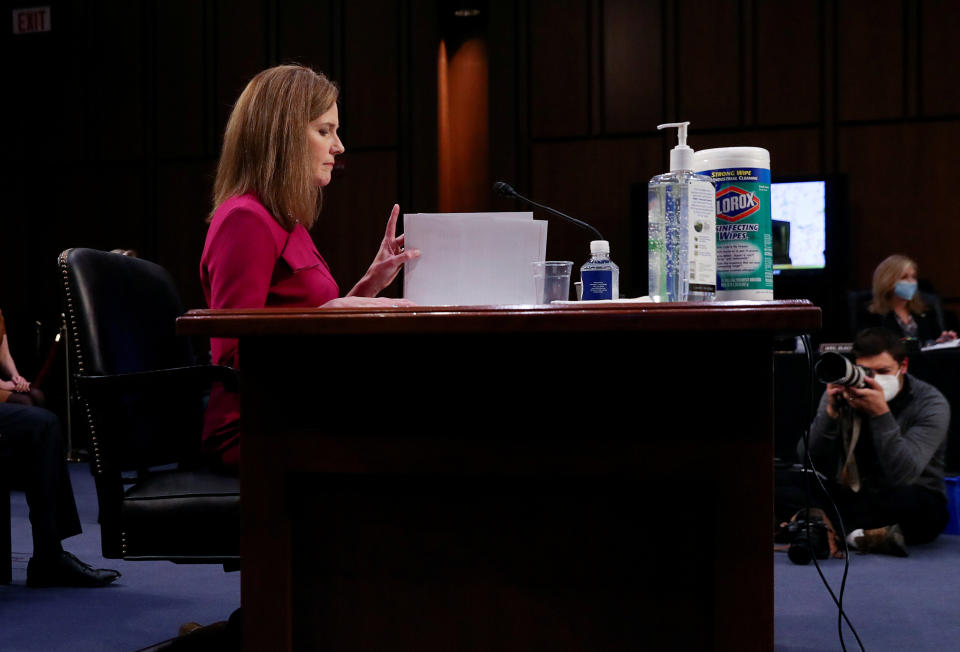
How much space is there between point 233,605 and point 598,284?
1665mm

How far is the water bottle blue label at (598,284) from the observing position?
1529 mm

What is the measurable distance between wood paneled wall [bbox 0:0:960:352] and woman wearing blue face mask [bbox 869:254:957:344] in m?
0.64

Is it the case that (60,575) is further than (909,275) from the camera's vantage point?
No

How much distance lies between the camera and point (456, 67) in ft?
20.5

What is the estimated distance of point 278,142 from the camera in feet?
5.78

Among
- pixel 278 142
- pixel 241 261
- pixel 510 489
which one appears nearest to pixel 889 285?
pixel 278 142

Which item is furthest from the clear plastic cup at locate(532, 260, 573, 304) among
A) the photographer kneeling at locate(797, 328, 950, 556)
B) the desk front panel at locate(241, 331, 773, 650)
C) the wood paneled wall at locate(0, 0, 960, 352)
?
the wood paneled wall at locate(0, 0, 960, 352)

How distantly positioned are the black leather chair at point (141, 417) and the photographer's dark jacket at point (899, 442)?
7.89 ft

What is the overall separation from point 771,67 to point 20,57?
529 centimetres

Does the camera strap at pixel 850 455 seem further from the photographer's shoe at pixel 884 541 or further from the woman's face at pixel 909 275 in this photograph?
the woman's face at pixel 909 275

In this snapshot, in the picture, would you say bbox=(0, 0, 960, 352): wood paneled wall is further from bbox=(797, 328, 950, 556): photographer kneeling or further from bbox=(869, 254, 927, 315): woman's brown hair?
bbox=(797, 328, 950, 556): photographer kneeling

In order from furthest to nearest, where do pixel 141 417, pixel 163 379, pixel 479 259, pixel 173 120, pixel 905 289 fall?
1. pixel 173 120
2. pixel 905 289
3. pixel 141 417
4. pixel 163 379
5. pixel 479 259

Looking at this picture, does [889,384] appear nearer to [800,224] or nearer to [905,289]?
[905,289]

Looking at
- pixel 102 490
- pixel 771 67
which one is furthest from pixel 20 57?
pixel 102 490
